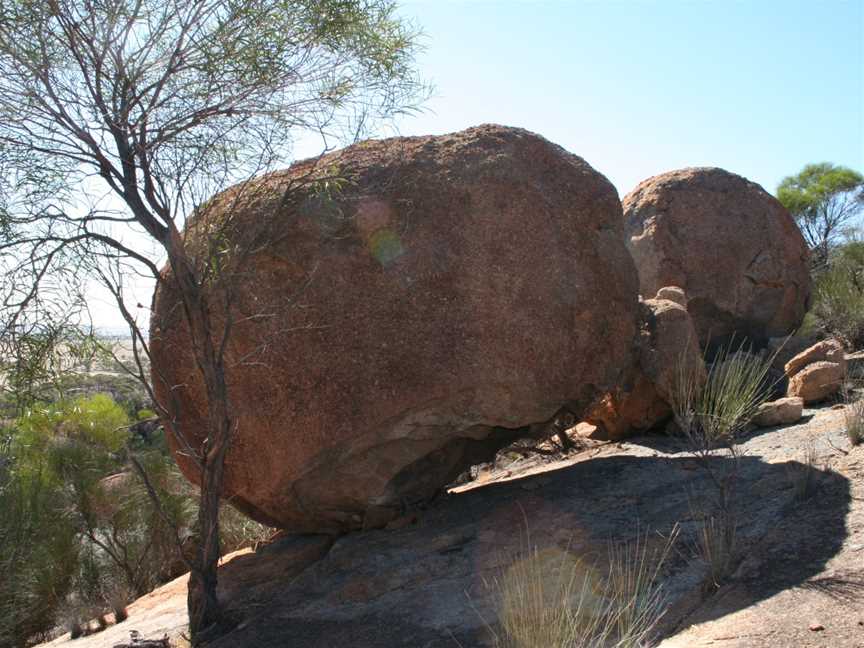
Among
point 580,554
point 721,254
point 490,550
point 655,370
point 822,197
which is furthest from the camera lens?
point 822,197

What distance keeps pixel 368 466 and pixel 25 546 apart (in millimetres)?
4855

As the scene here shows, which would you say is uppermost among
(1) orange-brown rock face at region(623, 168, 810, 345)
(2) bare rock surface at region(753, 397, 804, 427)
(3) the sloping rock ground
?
(1) orange-brown rock face at region(623, 168, 810, 345)

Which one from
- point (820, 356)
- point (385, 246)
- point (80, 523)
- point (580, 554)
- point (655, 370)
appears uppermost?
point (385, 246)

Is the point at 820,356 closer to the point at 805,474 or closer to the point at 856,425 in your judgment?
the point at 856,425

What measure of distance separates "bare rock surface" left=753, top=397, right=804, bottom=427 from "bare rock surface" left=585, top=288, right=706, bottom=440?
1.84ft

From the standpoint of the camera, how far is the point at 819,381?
7.91 metres

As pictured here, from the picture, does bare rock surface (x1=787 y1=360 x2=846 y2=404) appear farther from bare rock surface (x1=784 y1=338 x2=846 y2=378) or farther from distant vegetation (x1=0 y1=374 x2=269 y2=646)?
distant vegetation (x1=0 y1=374 x2=269 y2=646)

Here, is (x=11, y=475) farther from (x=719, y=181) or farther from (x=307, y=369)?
(x=719, y=181)

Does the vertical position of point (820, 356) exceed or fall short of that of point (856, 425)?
it exceeds it

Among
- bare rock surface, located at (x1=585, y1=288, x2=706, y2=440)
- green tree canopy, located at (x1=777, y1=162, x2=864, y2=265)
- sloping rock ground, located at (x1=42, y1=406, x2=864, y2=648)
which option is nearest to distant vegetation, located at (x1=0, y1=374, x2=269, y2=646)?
sloping rock ground, located at (x1=42, y1=406, x2=864, y2=648)

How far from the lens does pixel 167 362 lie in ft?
21.9

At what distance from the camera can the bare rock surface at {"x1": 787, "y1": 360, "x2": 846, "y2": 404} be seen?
311 inches

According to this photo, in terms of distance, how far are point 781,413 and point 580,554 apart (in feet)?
9.77

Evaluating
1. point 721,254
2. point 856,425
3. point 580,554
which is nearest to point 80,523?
point 580,554
